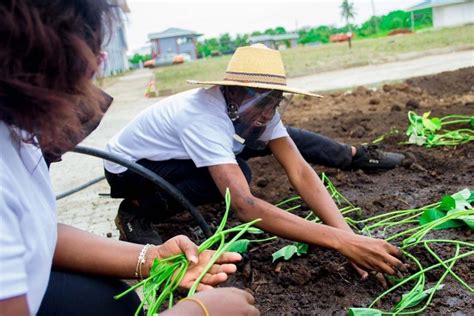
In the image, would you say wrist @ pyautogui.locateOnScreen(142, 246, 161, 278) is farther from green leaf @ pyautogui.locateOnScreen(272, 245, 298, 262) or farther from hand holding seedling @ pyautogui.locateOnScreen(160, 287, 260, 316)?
green leaf @ pyautogui.locateOnScreen(272, 245, 298, 262)

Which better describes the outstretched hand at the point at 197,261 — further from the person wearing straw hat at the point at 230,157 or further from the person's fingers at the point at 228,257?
the person wearing straw hat at the point at 230,157

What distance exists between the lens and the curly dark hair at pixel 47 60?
0.84m

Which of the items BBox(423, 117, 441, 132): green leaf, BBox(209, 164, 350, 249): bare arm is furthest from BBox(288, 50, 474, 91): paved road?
BBox(209, 164, 350, 249): bare arm

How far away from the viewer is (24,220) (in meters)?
0.96

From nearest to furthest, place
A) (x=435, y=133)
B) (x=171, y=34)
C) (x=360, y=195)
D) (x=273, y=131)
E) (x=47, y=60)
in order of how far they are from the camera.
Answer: (x=47, y=60), (x=273, y=131), (x=360, y=195), (x=435, y=133), (x=171, y=34)

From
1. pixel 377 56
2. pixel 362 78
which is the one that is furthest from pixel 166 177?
pixel 377 56

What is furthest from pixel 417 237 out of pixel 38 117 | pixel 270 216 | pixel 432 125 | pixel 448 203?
pixel 432 125

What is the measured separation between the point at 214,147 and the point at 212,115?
16cm

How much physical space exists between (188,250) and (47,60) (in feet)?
2.22

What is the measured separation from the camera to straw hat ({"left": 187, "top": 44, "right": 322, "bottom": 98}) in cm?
207

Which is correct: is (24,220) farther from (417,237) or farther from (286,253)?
(417,237)

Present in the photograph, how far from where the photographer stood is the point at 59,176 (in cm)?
425

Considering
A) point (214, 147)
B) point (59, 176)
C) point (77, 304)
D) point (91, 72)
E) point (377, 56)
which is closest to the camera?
point (91, 72)

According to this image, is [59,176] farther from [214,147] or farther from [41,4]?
[41,4]
